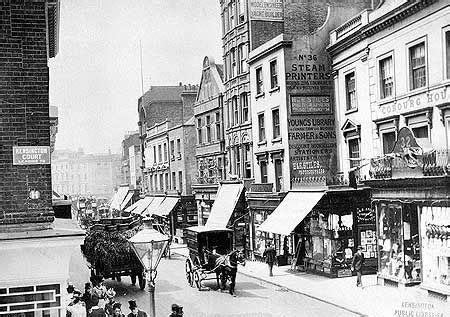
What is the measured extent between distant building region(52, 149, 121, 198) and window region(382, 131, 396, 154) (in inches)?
1235

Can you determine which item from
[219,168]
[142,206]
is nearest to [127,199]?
[142,206]

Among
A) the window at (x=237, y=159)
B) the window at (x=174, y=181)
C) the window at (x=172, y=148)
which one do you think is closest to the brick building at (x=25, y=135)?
the window at (x=237, y=159)

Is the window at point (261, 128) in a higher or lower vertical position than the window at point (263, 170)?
higher

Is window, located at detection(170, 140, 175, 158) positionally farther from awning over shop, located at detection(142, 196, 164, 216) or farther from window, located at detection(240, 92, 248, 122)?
window, located at detection(240, 92, 248, 122)

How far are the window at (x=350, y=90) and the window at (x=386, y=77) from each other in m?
3.26

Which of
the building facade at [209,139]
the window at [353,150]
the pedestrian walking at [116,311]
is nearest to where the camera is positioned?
the pedestrian walking at [116,311]

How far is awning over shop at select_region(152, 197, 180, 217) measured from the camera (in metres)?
39.9

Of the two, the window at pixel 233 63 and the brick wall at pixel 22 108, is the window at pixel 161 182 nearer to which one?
the window at pixel 233 63

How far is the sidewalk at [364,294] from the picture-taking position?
13791 mm

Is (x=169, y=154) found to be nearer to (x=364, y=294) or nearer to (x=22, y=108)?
(x=364, y=294)

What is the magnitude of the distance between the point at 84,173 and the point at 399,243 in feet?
142

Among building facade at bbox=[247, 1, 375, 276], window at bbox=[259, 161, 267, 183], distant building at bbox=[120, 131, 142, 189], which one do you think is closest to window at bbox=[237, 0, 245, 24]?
building facade at bbox=[247, 1, 375, 276]

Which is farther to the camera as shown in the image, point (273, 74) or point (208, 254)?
point (273, 74)

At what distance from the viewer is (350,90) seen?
2277cm
